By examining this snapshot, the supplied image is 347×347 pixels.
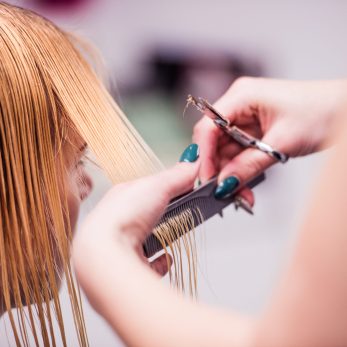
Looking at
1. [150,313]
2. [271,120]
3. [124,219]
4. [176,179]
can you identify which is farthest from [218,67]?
[150,313]

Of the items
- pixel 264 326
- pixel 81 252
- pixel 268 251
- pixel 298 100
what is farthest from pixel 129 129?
pixel 268 251

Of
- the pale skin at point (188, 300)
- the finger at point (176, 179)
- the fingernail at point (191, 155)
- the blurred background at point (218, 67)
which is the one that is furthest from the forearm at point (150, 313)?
the blurred background at point (218, 67)

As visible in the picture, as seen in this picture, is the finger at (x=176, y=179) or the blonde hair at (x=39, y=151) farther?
the blonde hair at (x=39, y=151)

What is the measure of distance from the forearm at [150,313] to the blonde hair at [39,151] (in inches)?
12.2

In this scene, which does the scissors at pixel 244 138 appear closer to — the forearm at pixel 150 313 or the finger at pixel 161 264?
the finger at pixel 161 264

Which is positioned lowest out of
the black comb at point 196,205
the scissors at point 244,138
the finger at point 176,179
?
the black comb at point 196,205

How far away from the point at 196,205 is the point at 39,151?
239 millimetres

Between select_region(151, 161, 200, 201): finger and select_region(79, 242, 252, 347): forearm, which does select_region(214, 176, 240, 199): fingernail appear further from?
select_region(79, 242, 252, 347): forearm

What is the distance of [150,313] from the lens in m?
0.42

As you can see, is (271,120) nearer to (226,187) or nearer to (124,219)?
(226,187)

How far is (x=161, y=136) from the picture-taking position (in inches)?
49.8

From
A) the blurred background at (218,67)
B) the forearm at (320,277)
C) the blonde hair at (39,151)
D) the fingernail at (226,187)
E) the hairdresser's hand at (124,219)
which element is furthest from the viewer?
the blurred background at (218,67)

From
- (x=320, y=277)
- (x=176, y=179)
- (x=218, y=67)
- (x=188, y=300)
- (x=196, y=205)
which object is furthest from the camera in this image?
(x=218, y=67)

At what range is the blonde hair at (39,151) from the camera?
2.37 feet
